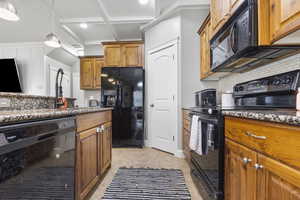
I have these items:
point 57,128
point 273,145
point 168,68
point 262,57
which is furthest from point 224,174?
point 168,68

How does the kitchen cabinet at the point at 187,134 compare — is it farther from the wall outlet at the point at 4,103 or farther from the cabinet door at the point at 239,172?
the wall outlet at the point at 4,103

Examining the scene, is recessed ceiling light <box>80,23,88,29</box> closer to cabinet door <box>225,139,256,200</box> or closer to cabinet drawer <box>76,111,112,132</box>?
cabinet drawer <box>76,111,112,132</box>

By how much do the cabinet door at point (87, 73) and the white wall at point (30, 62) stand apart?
1089mm

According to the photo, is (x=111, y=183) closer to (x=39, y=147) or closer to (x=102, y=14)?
(x=39, y=147)

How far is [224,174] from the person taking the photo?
1.33 metres

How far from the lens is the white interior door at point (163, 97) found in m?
3.55

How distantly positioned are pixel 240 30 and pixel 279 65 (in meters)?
0.51

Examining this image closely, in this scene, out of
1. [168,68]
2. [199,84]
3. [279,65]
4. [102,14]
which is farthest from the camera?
[102,14]

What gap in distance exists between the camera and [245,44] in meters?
1.46

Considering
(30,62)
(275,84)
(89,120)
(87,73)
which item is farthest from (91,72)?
(275,84)

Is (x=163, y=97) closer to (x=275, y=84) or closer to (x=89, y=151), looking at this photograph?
(x=89, y=151)

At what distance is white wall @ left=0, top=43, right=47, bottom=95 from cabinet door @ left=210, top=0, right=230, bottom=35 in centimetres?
441

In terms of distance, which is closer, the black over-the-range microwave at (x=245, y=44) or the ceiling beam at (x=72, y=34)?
the black over-the-range microwave at (x=245, y=44)

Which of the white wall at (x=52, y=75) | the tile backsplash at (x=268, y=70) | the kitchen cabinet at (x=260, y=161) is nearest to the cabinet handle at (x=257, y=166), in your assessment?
the kitchen cabinet at (x=260, y=161)
